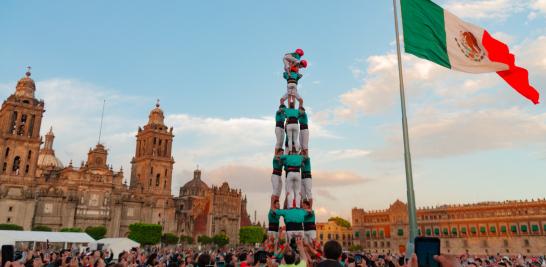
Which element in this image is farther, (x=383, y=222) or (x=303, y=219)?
(x=383, y=222)

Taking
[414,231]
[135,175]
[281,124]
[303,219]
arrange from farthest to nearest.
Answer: [135,175] → [281,124] → [303,219] → [414,231]

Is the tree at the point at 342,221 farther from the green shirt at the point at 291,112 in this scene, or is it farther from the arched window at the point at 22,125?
the green shirt at the point at 291,112

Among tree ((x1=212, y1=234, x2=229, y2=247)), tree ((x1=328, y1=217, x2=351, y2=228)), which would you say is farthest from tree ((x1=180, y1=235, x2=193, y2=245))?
tree ((x1=328, y1=217, x2=351, y2=228))

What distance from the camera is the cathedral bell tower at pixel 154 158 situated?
81750 mm

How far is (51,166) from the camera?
8331 cm

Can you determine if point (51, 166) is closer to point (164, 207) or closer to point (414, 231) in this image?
point (164, 207)

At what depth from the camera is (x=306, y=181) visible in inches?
701

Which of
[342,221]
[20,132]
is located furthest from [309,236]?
[342,221]

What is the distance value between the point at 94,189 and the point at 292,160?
6205 cm

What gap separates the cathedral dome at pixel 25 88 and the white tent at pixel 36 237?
38809 mm

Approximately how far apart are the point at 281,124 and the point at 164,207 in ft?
221

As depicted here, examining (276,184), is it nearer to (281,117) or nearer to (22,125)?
(281,117)

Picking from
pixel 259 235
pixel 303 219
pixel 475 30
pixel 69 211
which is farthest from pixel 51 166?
pixel 475 30

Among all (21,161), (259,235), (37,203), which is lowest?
(259,235)
